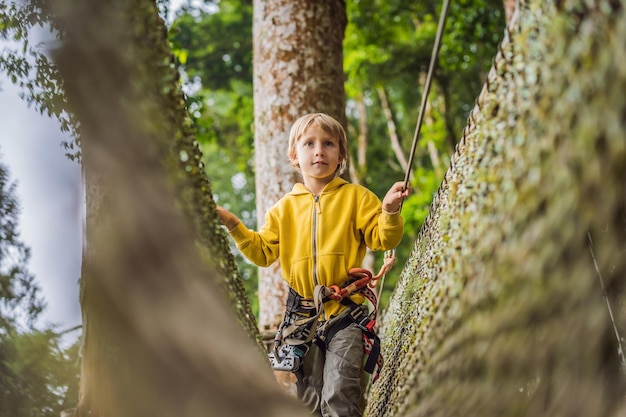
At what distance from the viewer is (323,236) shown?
2107 mm

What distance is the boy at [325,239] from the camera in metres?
1.97

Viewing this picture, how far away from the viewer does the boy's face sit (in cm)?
219

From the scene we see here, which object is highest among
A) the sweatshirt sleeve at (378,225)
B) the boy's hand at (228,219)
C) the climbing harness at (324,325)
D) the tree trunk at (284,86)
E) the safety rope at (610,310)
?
the tree trunk at (284,86)

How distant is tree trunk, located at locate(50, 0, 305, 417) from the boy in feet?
2.89

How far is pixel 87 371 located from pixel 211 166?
15.0 m

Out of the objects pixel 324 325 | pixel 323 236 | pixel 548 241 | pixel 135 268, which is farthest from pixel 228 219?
pixel 548 241

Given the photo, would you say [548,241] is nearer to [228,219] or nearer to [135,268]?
[135,268]

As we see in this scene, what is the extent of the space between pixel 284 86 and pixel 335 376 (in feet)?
5.64

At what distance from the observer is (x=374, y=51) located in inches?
334

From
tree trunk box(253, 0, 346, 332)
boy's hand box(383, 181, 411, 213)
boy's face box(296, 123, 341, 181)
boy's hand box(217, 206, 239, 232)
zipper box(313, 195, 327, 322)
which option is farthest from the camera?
tree trunk box(253, 0, 346, 332)

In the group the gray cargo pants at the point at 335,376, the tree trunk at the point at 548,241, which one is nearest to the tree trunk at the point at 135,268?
the tree trunk at the point at 548,241

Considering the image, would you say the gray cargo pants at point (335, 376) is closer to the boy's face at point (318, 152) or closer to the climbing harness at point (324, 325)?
the climbing harness at point (324, 325)

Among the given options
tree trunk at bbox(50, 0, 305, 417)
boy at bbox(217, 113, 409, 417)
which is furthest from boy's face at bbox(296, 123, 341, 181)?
tree trunk at bbox(50, 0, 305, 417)

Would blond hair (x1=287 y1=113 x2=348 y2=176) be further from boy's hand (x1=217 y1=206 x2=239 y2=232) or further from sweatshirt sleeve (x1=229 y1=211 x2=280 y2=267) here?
boy's hand (x1=217 y1=206 x2=239 y2=232)
